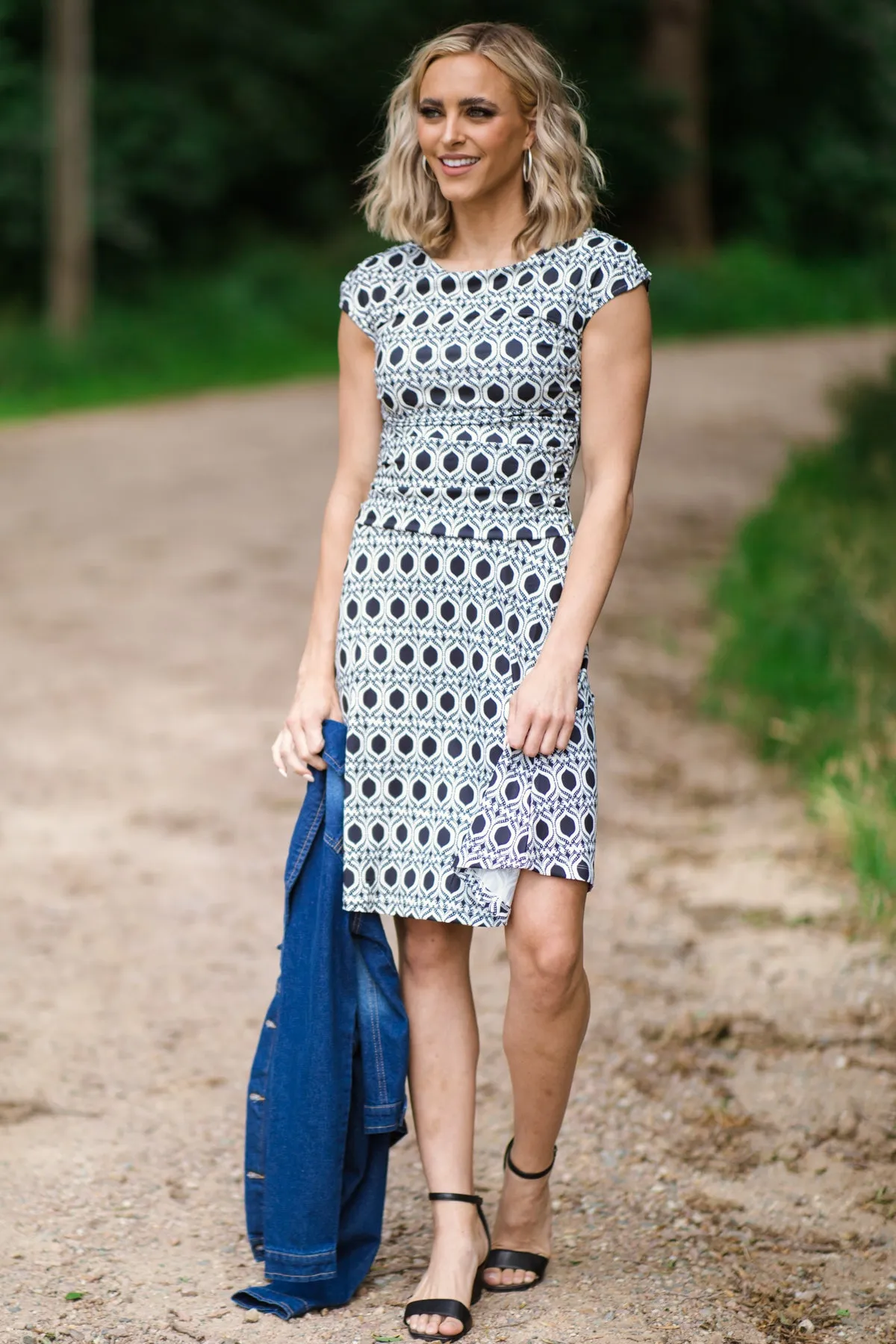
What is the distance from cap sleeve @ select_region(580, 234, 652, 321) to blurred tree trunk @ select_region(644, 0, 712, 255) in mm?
20552

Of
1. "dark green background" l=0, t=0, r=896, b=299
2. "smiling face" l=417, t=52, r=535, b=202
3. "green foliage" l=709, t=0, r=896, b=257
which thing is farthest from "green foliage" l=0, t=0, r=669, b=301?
"smiling face" l=417, t=52, r=535, b=202

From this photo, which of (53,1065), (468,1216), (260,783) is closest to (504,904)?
(468,1216)

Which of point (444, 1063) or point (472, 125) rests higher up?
point (472, 125)

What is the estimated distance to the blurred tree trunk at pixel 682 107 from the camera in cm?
2241

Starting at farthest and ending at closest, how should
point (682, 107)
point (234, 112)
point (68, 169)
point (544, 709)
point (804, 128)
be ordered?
point (804, 128), point (682, 107), point (234, 112), point (68, 169), point (544, 709)

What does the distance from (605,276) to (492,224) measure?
0.70ft

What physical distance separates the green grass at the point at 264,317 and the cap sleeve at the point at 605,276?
439 inches

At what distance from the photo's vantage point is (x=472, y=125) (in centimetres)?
263

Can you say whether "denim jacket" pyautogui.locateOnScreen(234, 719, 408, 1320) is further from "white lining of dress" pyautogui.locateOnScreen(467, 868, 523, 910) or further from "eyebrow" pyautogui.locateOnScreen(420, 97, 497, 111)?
"eyebrow" pyautogui.locateOnScreen(420, 97, 497, 111)

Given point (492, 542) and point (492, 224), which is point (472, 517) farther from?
point (492, 224)

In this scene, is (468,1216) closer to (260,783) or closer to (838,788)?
(838,788)

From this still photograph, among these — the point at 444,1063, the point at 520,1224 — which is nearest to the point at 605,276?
the point at 444,1063

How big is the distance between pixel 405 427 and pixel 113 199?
16780 millimetres

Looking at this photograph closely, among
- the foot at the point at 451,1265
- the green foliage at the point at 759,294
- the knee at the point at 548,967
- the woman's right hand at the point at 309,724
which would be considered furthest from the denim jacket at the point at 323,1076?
the green foliage at the point at 759,294
